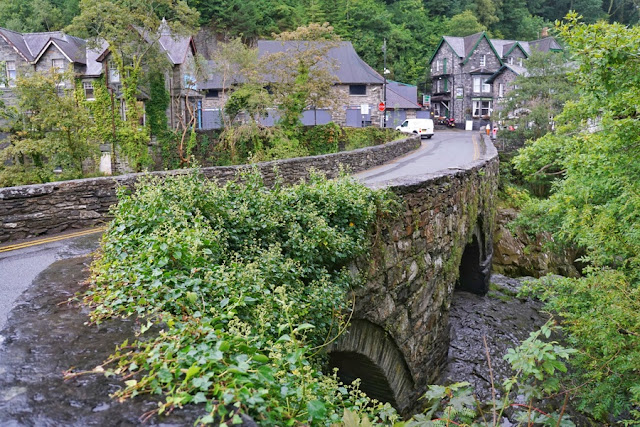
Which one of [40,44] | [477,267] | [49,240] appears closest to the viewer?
[49,240]

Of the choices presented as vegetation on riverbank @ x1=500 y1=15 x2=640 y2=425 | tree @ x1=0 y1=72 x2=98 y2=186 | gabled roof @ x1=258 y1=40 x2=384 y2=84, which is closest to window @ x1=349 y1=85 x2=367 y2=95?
gabled roof @ x1=258 y1=40 x2=384 y2=84

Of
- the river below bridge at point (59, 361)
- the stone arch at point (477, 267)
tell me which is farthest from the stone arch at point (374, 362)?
the stone arch at point (477, 267)

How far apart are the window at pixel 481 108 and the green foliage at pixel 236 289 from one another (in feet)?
174

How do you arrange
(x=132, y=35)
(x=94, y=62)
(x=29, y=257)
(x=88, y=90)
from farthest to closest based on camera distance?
1. (x=94, y=62)
2. (x=88, y=90)
3. (x=132, y=35)
4. (x=29, y=257)

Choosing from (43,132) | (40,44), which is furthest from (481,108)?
(43,132)

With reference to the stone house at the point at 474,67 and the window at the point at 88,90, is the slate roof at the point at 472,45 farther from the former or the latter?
the window at the point at 88,90

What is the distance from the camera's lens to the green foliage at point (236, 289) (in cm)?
314

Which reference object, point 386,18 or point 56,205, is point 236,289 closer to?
point 56,205

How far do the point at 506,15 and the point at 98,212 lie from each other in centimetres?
7701

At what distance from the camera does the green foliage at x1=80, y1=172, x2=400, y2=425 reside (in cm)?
314

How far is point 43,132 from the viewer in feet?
79.8

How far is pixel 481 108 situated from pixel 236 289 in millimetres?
56752

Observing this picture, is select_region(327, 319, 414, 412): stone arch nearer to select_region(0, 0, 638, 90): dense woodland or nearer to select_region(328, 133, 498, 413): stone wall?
select_region(328, 133, 498, 413): stone wall

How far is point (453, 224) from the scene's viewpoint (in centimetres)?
1099
